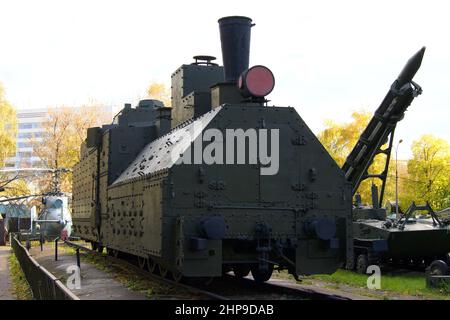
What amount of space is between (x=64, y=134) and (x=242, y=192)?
39808 millimetres

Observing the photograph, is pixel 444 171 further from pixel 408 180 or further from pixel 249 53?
pixel 249 53

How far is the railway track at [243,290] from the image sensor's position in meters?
9.80

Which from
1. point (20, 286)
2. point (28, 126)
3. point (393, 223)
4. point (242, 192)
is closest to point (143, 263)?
point (20, 286)

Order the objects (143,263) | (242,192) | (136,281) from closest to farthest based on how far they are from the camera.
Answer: (242,192), (136,281), (143,263)

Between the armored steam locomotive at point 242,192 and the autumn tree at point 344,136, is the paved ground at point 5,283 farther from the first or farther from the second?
the autumn tree at point 344,136

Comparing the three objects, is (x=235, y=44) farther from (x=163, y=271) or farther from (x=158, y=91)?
(x=158, y=91)

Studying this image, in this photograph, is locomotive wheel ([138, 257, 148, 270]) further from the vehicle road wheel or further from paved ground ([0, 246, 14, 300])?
the vehicle road wheel

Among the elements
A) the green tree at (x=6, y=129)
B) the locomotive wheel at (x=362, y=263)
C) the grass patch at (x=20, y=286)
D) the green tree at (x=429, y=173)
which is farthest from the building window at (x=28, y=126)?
the locomotive wheel at (x=362, y=263)

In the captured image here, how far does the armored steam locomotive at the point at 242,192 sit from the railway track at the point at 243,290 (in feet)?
1.48

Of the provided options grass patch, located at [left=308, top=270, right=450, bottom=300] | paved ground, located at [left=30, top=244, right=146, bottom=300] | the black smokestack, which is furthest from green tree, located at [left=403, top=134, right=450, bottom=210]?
the black smokestack

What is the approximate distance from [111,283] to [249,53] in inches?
207

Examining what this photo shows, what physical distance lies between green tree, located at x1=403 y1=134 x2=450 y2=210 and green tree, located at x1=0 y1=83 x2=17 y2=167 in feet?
102

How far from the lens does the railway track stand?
9.80m

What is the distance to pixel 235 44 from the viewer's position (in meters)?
11.4
